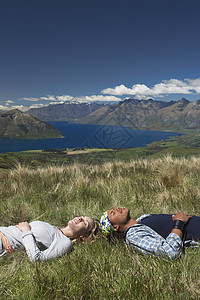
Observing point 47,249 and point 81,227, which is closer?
point 47,249

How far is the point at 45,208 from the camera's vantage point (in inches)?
174

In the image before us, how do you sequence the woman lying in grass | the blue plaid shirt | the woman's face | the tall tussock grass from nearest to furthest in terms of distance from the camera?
the tall tussock grass
the blue plaid shirt
the woman lying in grass
the woman's face

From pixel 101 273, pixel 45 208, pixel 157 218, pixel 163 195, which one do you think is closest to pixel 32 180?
pixel 45 208

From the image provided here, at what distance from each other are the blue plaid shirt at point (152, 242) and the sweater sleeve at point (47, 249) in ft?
3.11

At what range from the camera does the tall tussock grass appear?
1700 mm

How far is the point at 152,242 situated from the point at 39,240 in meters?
1.75

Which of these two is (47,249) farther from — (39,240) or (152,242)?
(152,242)

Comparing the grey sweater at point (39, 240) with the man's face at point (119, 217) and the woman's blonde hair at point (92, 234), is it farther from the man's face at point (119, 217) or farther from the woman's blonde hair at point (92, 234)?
the man's face at point (119, 217)

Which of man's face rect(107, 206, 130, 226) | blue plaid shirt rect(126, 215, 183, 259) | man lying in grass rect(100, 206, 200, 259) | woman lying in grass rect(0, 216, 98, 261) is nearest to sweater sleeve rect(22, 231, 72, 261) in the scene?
woman lying in grass rect(0, 216, 98, 261)

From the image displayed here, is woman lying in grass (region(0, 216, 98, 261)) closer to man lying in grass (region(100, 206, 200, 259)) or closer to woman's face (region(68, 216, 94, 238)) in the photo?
woman's face (region(68, 216, 94, 238))

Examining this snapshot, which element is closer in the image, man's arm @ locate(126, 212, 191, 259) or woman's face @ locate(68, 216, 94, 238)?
man's arm @ locate(126, 212, 191, 259)

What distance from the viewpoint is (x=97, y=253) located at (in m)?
2.50

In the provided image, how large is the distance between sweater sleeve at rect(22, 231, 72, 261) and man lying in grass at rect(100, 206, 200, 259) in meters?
0.65

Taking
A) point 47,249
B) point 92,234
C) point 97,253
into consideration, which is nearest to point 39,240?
point 47,249
